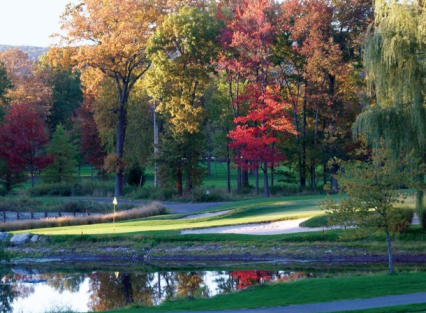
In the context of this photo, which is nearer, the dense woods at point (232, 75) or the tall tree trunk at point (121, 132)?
the dense woods at point (232, 75)

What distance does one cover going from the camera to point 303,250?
28.9 metres

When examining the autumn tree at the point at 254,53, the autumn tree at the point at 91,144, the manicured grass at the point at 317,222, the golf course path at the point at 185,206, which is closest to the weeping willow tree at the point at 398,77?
the manicured grass at the point at 317,222

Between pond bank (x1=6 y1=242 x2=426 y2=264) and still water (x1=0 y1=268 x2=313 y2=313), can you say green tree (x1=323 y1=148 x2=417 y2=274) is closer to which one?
still water (x1=0 y1=268 x2=313 y2=313)

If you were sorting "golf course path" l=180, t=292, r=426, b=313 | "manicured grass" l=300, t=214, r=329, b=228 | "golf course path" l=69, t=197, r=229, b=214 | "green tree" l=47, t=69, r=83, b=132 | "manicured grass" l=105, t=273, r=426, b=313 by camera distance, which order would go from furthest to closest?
"green tree" l=47, t=69, r=83, b=132 < "golf course path" l=69, t=197, r=229, b=214 < "manicured grass" l=300, t=214, r=329, b=228 < "manicured grass" l=105, t=273, r=426, b=313 < "golf course path" l=180, t=292, r=426, b=313

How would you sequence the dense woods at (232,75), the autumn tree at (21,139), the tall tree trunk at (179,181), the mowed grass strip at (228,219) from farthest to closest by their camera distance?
1. the autumn tree at (21,139)
2. the tall tree trunk at (179,181)
3. the dense woods at (232,75)
4. the mowed grass strip at (228,219)

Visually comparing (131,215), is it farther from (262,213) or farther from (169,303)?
(169,303)

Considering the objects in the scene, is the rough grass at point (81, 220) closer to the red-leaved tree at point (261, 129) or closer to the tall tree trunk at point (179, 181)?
the red-leaved tree at point (261, 129)

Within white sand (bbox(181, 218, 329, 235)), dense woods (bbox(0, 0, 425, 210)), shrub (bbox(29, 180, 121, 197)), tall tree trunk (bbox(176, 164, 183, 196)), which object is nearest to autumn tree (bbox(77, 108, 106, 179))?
dense woods (bbox(0, 0, 425, 210))

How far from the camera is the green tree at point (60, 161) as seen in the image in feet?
218

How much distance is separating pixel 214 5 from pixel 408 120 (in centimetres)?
3353


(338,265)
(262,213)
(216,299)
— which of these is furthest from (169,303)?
(262,213)

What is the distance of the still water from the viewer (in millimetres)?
22900

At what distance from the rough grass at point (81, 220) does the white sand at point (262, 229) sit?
28.9 feet

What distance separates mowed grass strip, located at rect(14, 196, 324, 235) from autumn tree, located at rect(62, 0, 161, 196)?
19.7m
